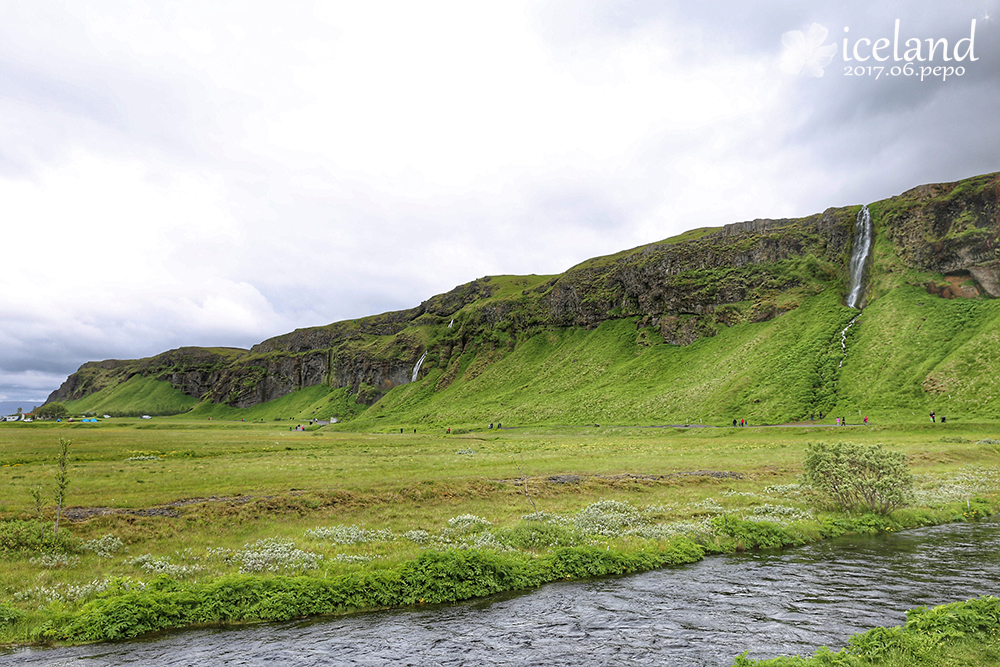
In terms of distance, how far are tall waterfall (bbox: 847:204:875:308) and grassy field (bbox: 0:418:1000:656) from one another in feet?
248

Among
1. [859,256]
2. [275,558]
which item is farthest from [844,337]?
[275,558]

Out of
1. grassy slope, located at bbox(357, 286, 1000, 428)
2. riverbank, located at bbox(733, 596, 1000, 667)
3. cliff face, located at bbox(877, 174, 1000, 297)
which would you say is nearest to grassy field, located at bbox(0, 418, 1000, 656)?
riverbank, located at bbox(733, 596, 1000, 667)

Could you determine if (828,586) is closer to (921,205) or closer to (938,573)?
(938,573)

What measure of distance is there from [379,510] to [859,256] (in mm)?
141826

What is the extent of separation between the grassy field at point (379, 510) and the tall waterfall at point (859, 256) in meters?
75.6

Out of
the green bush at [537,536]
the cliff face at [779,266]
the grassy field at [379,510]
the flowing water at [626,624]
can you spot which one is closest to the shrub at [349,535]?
the grassy field at [379,510]

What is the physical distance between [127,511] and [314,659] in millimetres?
21975

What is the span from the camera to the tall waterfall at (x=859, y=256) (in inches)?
4603

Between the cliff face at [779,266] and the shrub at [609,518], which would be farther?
the cliff face at [779,266]

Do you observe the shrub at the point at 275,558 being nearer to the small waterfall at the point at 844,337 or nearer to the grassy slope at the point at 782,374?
the grassy slope at the point at 782,374

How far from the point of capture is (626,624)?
46.2ft

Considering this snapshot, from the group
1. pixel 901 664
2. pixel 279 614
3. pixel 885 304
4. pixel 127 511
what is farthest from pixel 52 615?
pixel 885 304

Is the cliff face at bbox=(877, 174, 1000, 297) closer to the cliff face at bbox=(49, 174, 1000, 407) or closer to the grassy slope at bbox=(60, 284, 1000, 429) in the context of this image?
the cliff face at bbox=(49, 174, 1000, 407)

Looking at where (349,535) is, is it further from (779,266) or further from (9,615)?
(779,266)
